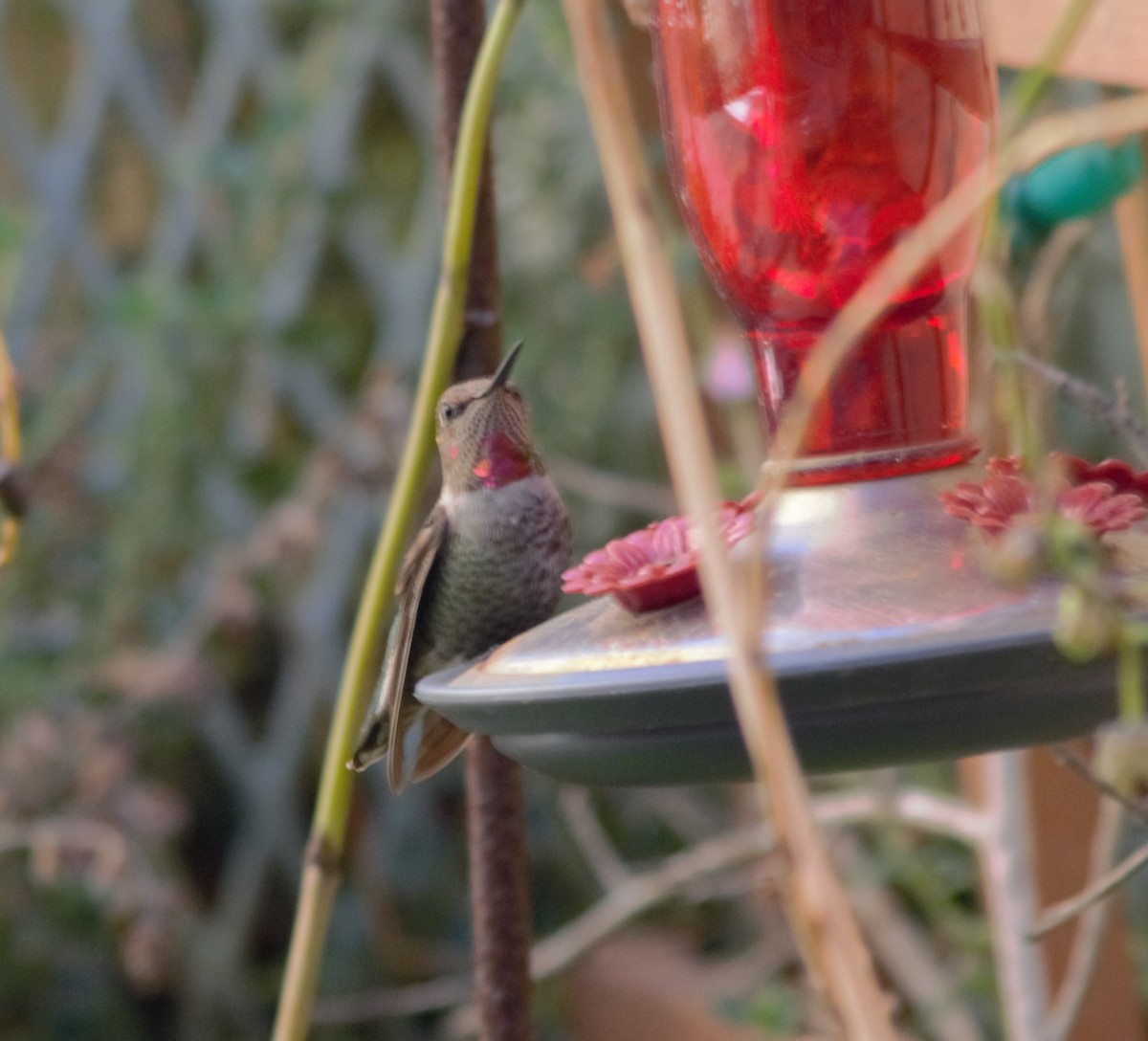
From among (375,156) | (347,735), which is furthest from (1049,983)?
(375,156)

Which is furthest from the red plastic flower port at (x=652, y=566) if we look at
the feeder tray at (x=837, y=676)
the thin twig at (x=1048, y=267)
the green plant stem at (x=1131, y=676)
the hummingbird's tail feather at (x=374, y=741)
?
the thin twig at (x=1048, y=267)

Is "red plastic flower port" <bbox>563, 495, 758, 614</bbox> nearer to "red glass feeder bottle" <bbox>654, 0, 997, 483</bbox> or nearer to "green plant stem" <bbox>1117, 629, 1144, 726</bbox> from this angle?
"red glass feeder bottle" <bbox>654, 0, 997, 483</bbox>

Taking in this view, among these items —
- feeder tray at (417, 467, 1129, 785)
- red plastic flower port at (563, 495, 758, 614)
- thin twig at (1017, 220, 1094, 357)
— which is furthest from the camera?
thin twig at (1017, 220, 1094, 357)

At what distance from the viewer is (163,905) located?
257cm

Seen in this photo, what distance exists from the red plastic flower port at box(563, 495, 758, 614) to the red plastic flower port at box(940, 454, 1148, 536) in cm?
10

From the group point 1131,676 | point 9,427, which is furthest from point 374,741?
point 1131,676

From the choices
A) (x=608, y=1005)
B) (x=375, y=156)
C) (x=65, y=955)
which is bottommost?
(x=608, y=1005)

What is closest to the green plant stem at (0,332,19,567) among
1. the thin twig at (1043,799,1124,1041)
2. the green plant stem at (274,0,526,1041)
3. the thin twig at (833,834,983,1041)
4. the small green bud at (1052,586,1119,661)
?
the green plant stem at (274,0,526,1041)

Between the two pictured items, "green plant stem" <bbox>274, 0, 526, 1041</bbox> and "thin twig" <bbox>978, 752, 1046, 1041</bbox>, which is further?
"thin twig" <bbox>978, 752, 1046, 1041</bbox>

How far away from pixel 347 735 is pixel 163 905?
1792mm

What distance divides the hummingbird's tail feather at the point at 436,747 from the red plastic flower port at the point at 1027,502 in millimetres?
482

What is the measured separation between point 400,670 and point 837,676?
48 cm

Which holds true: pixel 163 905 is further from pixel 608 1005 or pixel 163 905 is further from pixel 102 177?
pixel 102 177

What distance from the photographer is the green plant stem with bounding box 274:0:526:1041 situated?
2.91 feet
